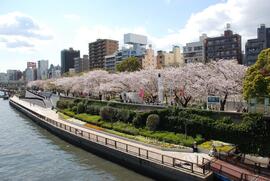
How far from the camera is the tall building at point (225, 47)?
110500mm

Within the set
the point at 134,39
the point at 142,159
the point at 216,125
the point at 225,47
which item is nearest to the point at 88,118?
the point at 142,159

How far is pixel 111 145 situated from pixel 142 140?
3299 mm

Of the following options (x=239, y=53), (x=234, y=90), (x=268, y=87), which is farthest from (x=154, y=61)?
(x=268, y=87)

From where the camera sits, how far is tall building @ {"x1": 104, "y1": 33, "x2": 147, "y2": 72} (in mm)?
144375

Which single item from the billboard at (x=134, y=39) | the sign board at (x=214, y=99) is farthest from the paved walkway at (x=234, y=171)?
the billboard at (x=134, y=39)

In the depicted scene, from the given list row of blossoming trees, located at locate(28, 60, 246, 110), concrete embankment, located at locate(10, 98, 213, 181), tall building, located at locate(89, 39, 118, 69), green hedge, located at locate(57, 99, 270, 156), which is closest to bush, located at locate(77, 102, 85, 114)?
row of blossoming trees, located at locate(28, 60, 246, 110)

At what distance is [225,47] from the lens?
11194 centimetres

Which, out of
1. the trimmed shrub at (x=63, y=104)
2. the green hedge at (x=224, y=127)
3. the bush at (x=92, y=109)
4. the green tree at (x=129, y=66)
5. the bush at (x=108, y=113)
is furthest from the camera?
the green tree at (x=129, y=66)

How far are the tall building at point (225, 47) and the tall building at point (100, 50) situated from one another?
57217 millimetres

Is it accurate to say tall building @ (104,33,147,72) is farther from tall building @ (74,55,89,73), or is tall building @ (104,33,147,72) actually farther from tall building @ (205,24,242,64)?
tall building @ (74,55,89,73)

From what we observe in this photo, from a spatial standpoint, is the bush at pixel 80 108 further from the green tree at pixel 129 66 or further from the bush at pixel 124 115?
the green tree at pixel 129 66

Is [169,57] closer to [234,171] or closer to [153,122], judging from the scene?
[153,122]

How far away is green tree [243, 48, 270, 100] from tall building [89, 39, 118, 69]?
4927 inches

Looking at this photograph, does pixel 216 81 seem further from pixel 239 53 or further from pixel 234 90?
pixel 239 53
